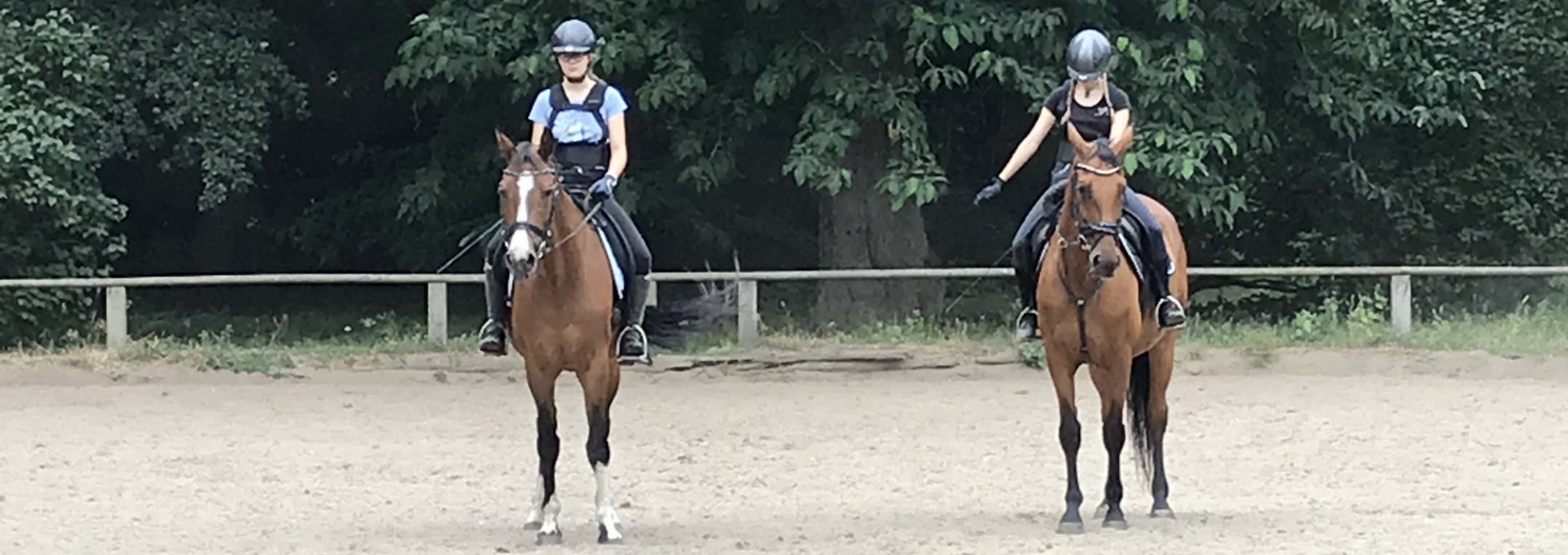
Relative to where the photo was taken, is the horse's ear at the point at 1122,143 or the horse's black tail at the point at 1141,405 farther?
the horse's black tail at the point at 1141,405

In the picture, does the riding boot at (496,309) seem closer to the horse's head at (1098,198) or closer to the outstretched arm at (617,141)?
the outstretched arm at (617,141)

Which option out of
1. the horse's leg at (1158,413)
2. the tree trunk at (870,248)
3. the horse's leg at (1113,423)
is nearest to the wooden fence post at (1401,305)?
the tree trunk at (870,248)

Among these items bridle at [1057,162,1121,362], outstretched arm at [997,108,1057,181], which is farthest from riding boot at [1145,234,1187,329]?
outstretched arm at [997,108,1057,181]

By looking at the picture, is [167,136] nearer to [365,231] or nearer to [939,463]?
[365,231]

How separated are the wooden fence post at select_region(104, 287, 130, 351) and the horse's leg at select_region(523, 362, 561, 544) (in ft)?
28.4

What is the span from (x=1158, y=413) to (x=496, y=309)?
10.8 feet

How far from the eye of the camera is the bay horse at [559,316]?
30.8 feet

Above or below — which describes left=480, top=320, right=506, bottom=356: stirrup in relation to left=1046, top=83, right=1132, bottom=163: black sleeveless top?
below

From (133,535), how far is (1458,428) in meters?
8.18

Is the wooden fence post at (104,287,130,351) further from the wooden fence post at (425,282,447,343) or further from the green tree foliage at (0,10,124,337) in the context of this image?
the wooden fence post at (425,282,447,343)

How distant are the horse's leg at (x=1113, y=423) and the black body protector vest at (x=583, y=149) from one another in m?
2.48

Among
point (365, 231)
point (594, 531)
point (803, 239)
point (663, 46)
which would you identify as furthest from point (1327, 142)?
point (594, 531)

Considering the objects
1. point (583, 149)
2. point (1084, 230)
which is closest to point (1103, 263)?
point (1084, 230)

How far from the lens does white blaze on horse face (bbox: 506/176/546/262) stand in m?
8.98
